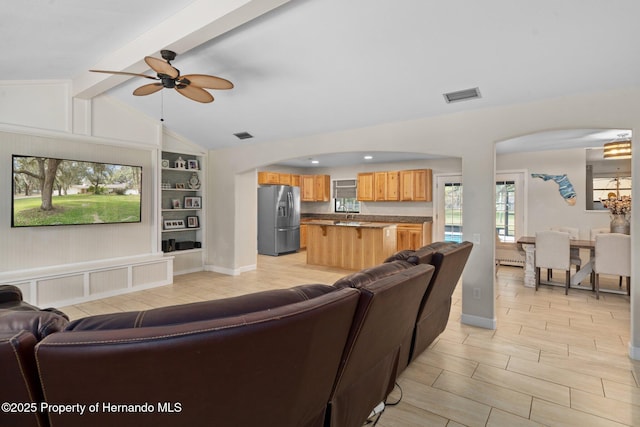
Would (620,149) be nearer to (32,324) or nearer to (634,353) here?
(634,353)

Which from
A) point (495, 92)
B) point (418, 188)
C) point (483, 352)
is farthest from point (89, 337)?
point (418, 188)

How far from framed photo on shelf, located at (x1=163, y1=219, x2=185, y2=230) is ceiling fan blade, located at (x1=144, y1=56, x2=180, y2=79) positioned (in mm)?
3726

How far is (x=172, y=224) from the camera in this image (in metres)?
6.02

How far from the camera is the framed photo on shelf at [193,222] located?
6309 mm

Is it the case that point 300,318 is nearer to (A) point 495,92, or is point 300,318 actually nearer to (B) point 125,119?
(A) point 495,92

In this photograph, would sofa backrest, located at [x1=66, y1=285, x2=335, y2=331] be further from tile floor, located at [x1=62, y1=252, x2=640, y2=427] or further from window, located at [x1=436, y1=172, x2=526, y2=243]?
window, located at [x1=436, y1=172, x2=526, y2=243]

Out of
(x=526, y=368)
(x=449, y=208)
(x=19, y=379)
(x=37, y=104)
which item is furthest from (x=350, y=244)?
(x=19, y=379)

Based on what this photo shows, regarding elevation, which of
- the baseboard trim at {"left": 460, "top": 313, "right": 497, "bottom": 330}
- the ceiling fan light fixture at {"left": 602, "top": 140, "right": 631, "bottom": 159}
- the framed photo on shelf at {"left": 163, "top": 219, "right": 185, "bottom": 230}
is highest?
the ceiling fan light fixture at {"left": 602, "top": 140, "right": 631, "bottom": 159}

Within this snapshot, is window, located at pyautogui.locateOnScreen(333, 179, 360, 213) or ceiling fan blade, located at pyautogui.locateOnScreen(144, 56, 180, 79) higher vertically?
ceiling fan blade, located at pyautogui.locateOnScreen(144, 56, 180, 79)

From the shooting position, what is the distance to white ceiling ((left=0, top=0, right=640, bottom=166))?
2359 mm

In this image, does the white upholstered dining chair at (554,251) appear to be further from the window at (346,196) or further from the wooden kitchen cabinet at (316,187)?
the wooden kitchen cabinet at (316,187)

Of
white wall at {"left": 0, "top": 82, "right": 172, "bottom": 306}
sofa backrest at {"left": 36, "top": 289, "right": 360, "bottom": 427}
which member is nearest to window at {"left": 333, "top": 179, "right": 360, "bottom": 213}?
white wall at {"left": 0, "top": 82, "right": 172, "bottom": 306}

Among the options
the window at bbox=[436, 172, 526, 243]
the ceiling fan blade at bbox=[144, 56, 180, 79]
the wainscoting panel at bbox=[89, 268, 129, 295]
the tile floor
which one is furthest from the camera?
the window at bbox=[436, 172, 526, 243]

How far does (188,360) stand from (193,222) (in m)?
5.86
